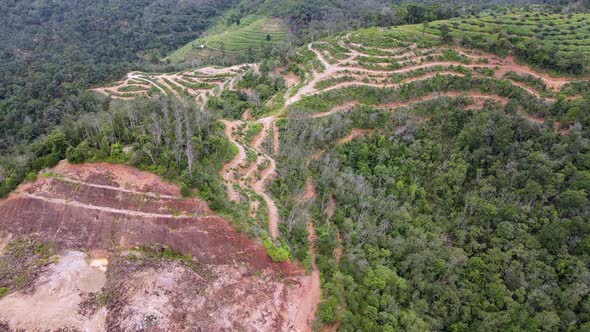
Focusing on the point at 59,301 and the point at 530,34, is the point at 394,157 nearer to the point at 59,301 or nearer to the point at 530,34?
the point at 59,301

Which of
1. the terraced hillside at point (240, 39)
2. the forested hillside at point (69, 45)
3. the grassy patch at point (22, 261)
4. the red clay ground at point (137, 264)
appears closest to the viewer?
the red clay ground at point (137, 264)

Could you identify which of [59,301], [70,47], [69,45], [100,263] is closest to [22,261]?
[59,301]

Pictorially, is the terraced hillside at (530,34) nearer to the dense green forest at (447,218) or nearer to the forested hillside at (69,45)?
the dense green forest at (447,218)

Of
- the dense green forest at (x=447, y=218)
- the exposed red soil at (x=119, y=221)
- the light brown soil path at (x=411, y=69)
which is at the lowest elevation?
the dense green forest at (x=447, y=218)

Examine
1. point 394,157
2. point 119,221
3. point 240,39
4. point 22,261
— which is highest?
point 240,39

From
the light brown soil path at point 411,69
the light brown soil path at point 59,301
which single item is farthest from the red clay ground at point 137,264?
the light brown soil path at point 411,69

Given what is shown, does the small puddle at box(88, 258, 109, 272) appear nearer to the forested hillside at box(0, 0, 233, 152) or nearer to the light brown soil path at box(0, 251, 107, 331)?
the light brown soil path at box(0, 251, 107, 331)

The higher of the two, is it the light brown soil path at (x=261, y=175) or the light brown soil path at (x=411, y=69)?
the light brown soil path at (x=411, y=69)

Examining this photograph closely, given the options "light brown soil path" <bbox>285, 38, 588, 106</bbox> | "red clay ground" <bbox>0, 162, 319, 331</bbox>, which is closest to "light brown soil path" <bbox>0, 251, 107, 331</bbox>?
"red clay ground" <bbox>0, 162, 319, 331</bbox>
